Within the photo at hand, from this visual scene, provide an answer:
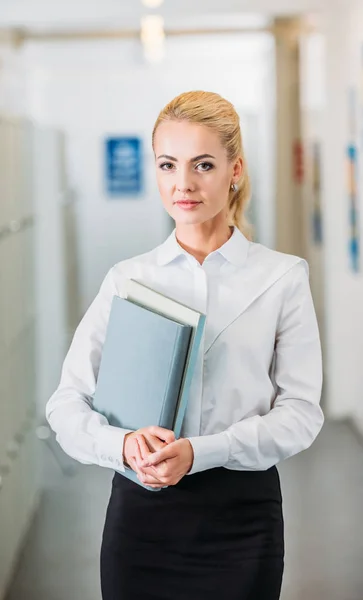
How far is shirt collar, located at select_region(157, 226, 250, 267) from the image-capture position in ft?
4.36

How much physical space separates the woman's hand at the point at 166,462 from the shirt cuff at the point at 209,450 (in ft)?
0.03

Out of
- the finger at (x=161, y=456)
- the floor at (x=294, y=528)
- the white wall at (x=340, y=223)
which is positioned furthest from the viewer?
the white wall at (x=340, y=223)

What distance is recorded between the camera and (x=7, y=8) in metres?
2.17

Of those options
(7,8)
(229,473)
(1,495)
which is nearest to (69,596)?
(1,495)

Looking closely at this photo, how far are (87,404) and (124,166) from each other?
92cm

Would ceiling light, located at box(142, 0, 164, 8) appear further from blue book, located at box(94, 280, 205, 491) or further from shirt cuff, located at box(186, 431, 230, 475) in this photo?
shirt cuff, located at box(186, 431, 230, 475)

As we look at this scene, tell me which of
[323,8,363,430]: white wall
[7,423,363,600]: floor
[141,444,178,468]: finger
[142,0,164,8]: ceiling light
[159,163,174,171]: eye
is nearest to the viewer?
[141,444,178,468]: finger

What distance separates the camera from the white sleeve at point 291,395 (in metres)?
1.25

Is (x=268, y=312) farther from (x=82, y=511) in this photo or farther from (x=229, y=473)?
(x=82, y=511)

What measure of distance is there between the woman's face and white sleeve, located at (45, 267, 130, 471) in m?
0.19

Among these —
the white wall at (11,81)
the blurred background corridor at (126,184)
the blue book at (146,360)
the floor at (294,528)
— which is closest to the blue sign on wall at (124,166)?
the blurred background corridor at (126,184)

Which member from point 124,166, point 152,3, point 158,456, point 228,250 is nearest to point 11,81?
point 124,166

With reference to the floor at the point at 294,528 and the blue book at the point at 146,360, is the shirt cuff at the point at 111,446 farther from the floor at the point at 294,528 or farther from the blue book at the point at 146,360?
the floor at the point at 294,528

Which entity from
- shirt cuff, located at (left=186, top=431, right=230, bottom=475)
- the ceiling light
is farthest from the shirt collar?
the ceiling light
